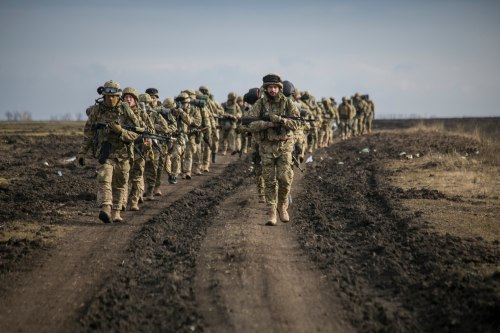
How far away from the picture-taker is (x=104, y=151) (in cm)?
1138

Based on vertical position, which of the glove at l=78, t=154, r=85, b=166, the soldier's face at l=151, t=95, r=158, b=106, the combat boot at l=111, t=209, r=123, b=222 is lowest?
the combat boot at l=111, t=209, r=123, b=222

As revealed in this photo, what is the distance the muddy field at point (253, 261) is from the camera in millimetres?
6586

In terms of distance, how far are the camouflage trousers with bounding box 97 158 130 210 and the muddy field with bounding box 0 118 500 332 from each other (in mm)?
511

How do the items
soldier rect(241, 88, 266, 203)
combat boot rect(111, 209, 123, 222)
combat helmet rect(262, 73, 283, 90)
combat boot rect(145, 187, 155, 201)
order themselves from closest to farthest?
combat helmet rect(262, 73, 283, 90) → combat boot rect(111, 209, 123, 222) → soldier rect(241, 88, 266, 203) → combat boot rect(145, 187, 155, 201)

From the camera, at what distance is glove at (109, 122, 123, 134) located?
36.9 feet

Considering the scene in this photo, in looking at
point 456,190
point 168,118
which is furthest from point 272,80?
point 456,190

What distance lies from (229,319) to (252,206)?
269 inches

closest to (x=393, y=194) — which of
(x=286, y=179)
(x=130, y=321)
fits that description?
(x=286, y=179)

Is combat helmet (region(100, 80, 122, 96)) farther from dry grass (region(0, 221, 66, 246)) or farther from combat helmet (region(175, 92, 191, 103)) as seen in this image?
combat helmet (region(175, 92, 191, 103))

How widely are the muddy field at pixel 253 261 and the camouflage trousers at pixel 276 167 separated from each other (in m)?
0.66

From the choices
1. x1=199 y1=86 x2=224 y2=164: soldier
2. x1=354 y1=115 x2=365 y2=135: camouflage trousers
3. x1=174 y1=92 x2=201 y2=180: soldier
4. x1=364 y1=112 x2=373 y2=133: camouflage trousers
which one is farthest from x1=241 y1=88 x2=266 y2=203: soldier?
x1=364 y1=112 x2=373 y2=133: camouflage trousers

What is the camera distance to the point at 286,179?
1107 cm

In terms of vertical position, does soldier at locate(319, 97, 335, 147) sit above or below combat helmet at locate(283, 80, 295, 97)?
below

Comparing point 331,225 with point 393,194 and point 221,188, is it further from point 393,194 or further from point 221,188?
point 221,188
